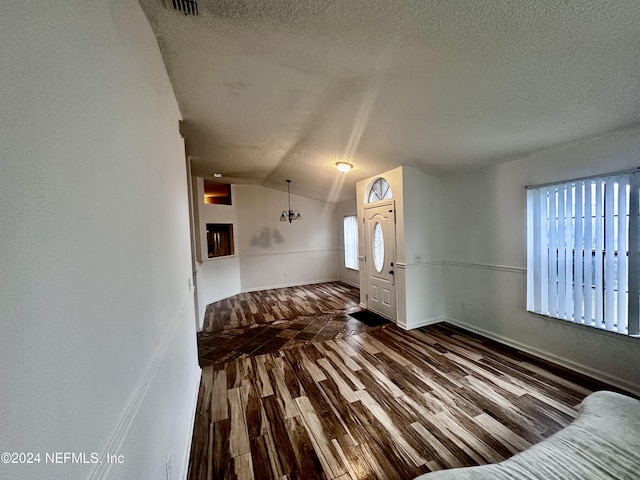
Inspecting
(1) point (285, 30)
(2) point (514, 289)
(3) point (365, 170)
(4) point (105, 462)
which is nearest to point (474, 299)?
(2) point (514, 289)

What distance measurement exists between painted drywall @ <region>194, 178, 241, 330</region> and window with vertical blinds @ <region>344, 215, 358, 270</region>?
120 inches

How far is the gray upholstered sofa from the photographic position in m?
1.08

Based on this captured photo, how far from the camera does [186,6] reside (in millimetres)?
1338

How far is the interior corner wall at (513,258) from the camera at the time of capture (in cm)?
239

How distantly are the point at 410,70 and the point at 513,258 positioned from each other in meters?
2.72

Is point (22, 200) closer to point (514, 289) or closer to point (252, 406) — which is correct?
point (252, 406)

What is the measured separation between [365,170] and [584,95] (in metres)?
2.62

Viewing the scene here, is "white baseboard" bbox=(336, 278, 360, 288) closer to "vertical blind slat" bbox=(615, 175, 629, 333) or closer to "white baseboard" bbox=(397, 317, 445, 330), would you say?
"white baseboard" bbox=(397, 317, 445, 330)

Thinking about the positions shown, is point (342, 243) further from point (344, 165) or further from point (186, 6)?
point (186, 6)

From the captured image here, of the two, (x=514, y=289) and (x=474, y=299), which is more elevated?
(x=514, y=289)

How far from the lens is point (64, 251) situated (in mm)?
590

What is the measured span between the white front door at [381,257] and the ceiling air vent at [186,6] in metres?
3.30

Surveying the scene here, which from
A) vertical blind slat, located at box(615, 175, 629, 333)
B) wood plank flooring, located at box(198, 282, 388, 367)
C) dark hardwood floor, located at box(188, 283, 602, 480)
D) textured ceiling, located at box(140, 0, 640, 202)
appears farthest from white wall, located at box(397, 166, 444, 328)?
vertical blind slat, located at box(615, 175, 629, 333)

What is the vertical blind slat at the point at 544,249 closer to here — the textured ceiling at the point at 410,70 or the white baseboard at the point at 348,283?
the textured ceiling at the point at 410,70
